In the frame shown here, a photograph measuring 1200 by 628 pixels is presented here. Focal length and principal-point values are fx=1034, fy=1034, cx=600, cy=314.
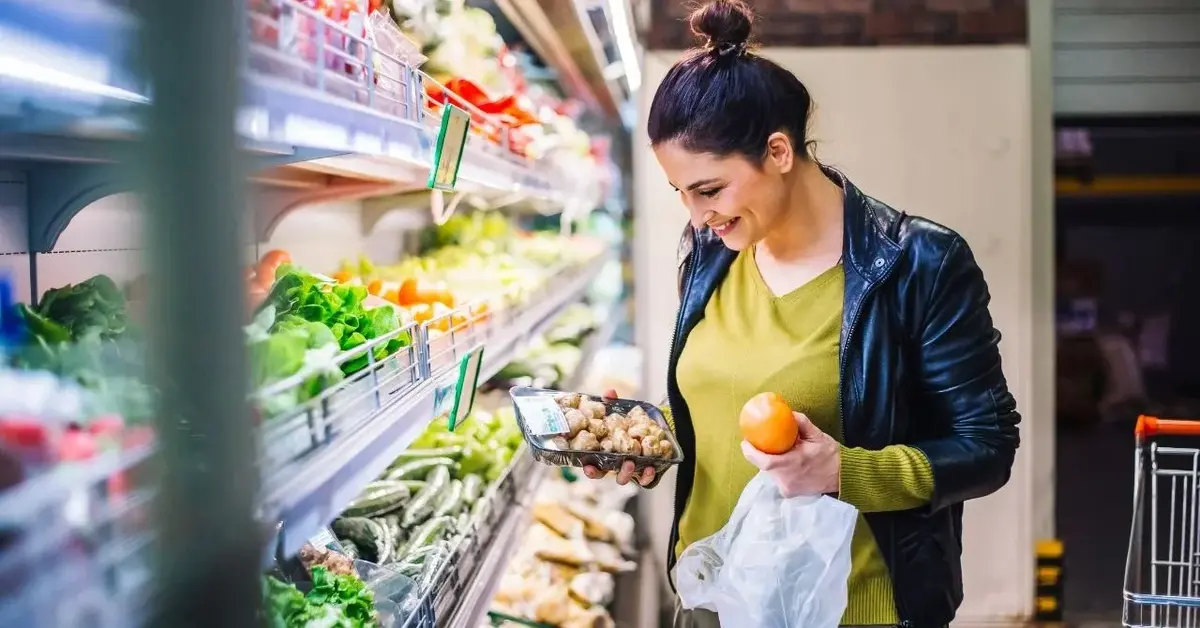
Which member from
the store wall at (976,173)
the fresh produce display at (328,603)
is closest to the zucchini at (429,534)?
the fresh produce display at (328,603)

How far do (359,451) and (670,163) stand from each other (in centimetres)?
81

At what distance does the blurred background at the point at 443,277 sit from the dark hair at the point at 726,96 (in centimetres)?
37

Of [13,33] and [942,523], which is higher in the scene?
[13,33]

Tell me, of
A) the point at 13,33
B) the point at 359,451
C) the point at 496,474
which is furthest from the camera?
the point at 496,474

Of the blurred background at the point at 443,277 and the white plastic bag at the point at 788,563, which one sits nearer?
the blurred background at the point at 443,277

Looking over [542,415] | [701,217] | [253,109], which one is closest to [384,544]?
[542,415]

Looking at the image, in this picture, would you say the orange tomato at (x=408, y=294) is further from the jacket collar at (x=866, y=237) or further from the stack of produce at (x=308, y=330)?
the jacket collar at (x=866, y=237)

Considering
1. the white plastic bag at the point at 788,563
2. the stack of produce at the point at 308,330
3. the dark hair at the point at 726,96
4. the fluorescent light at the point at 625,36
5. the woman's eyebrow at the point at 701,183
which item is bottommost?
the white plastic bag at the point at 788,563

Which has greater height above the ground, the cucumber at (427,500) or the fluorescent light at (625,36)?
the fluorescent light at (625,36)

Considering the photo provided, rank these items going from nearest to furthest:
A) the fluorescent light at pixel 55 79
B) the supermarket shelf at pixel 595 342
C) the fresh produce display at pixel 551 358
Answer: the fluorescent light at pixel 55 79 < the fresh produce display at pixel 551 358 < the supermarket shelf at pixel 595 342

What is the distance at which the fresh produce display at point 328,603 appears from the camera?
1337 millimetres

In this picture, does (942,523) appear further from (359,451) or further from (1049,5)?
(1049,5)

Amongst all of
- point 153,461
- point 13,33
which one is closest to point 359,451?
point 153,461

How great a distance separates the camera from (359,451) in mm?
1210
